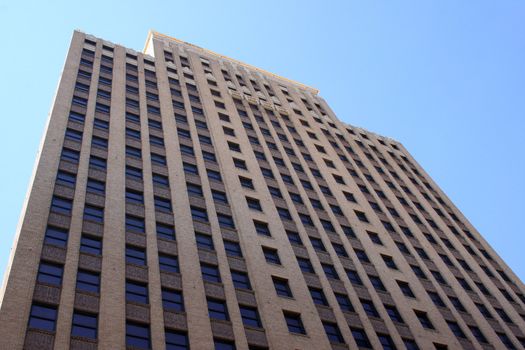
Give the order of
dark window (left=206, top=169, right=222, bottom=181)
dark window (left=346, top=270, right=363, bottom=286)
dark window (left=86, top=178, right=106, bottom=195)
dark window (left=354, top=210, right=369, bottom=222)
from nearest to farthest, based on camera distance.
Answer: dark window (left=86, top=178, right=106, bottom=195) < dark window (left=346, top=270, right=363, bottom=286) < dark window (left=206, top=169, right=222, bottom=181) < dark window (left=354, top=210, right=369, bottom=222)

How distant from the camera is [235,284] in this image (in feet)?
116

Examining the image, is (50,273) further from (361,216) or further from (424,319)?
(361,216)

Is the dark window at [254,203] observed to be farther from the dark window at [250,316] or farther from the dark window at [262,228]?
the dark window at [250,316]

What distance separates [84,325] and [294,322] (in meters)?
12.0

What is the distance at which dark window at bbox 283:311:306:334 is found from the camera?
111 feet

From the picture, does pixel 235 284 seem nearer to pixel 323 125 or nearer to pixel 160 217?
pixel 160 217

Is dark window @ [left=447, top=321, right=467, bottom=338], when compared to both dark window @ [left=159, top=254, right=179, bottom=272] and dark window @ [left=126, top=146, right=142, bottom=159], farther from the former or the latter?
dark window @ [left=126, top=146, right=142, bottom=159]

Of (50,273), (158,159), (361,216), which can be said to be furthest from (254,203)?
(50,273)

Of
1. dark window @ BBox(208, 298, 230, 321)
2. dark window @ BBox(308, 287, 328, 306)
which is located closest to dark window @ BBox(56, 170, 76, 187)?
dark window @ BBox(208, 298, 230, 321)

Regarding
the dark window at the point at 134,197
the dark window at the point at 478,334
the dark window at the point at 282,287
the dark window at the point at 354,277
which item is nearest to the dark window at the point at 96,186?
the dark window at the point at 134,197

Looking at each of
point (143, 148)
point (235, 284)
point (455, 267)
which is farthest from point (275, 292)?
point (455, 267)

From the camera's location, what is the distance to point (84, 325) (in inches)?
1094

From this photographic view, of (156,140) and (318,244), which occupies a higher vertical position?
(156,140)

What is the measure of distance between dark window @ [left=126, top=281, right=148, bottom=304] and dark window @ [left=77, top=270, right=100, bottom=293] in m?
1.57
